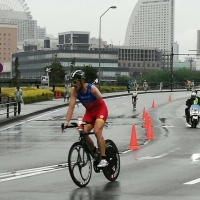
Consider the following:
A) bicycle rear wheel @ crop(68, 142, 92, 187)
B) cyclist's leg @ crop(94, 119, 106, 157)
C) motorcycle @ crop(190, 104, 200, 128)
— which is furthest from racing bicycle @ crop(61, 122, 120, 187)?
motorcycle @ crop(190, 104, 200, 128)

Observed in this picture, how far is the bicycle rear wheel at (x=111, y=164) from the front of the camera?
11688 mm

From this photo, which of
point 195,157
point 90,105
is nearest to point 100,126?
point 90,105

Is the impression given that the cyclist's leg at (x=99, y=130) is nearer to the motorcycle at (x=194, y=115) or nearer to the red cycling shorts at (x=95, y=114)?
the red cycling shorts at (x=95, y=114)

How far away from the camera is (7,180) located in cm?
1199

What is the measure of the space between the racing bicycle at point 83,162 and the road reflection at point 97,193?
0.78 ft

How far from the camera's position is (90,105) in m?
11.4

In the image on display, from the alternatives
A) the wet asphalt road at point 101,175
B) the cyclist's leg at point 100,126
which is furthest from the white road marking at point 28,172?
the cyclist's leg at point 100,126

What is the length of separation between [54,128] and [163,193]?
19.3m

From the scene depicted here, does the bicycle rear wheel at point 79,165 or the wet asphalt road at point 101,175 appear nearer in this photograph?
the wet asphalt road at point 101,175

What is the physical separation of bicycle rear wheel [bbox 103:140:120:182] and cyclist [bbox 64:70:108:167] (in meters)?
0.28

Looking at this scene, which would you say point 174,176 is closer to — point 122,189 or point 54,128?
point 122,189

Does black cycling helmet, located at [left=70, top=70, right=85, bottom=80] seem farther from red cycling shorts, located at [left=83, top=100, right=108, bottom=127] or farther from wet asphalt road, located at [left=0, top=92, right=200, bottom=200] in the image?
wet asphalt road, located at [left=0, top=92, right=200, bottom=200]

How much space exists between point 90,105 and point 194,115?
18.0 metres

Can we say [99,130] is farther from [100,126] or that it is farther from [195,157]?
[195,157]
